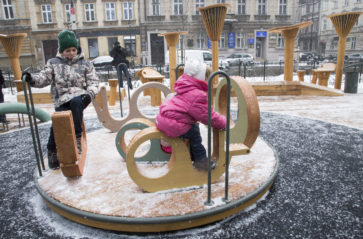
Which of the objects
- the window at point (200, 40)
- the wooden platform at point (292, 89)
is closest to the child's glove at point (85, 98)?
the wooden platform at point (292, 89)

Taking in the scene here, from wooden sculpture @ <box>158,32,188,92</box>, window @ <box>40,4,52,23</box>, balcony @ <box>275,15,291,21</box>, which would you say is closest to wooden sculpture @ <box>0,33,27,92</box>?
wooden sculpture @ <box>158,32,188,92</box>

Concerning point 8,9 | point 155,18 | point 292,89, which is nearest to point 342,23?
point 292,89

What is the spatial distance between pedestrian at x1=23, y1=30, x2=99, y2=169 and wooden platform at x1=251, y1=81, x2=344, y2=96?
668cm

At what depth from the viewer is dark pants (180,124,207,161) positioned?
266cm

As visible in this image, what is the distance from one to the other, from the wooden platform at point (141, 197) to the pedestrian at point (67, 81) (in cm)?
62

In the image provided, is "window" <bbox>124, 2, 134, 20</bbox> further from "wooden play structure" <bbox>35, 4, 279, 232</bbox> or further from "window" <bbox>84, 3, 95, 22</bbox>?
"wooden play structure" <bbox>35, 4, 279, 232</bbox>

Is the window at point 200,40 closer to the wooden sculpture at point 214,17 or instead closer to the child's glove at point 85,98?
the wooden sculpture at point 214,17

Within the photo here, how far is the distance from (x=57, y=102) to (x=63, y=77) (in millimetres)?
294

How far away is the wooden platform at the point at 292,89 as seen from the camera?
8.78 meters

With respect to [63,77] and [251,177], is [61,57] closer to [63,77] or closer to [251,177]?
[63,77]

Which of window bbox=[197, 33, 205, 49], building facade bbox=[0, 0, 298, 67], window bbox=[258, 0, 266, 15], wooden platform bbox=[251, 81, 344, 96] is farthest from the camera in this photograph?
window bbox=[258, 0, 266, 15]

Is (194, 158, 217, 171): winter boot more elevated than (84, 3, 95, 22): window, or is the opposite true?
(84, 3, 95, 22): window

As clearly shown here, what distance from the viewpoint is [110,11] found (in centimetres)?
3111

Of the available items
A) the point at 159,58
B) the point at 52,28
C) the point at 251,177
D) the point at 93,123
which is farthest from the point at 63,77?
the point at 52,28
